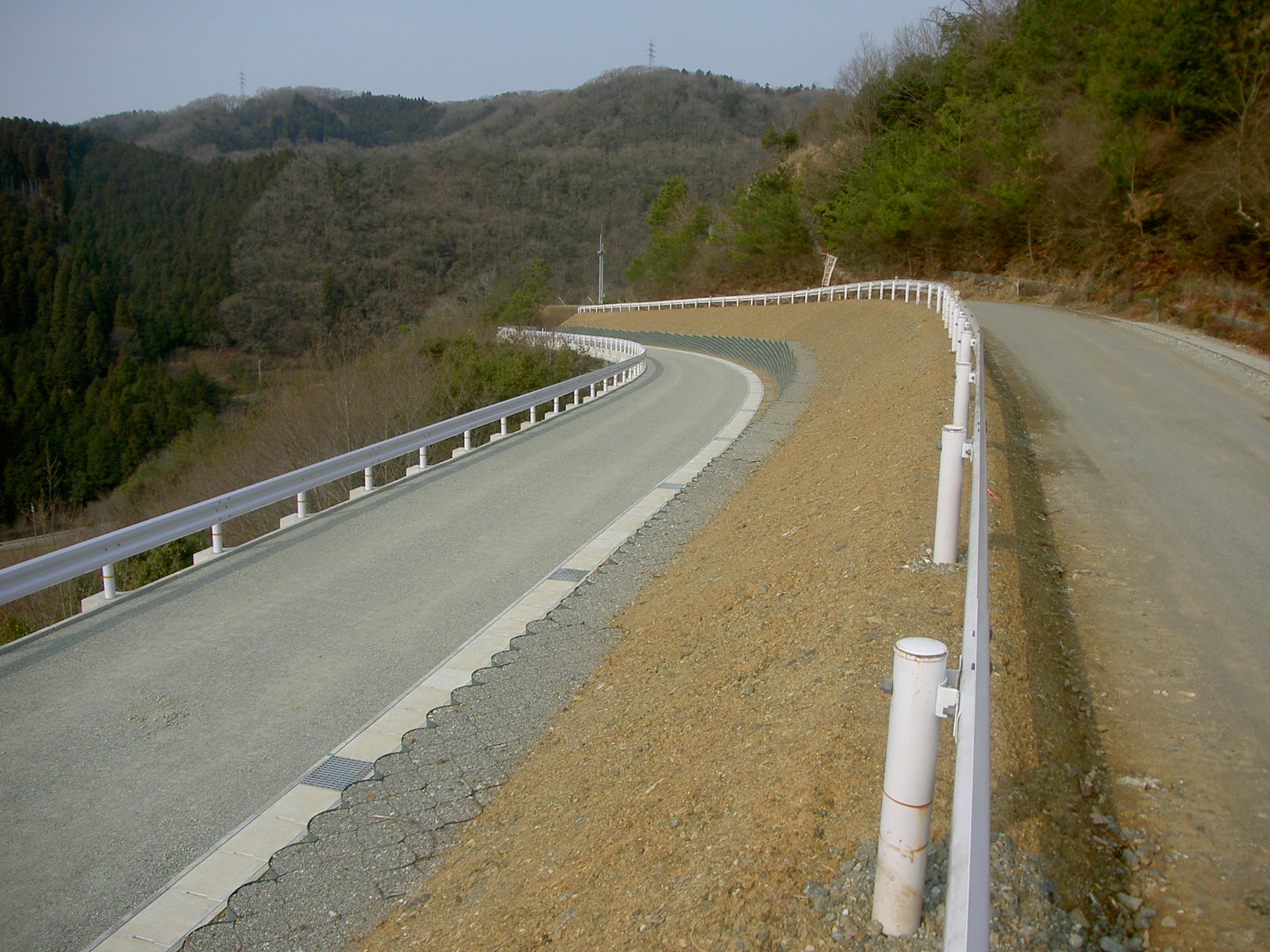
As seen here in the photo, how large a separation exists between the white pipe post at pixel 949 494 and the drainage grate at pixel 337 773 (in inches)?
161

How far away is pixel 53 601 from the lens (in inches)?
771

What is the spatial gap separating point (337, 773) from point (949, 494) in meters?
4.32

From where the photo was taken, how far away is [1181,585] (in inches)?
270

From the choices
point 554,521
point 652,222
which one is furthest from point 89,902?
point 652,222

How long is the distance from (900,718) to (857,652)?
2.73 m

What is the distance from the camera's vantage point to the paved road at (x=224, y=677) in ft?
15.2

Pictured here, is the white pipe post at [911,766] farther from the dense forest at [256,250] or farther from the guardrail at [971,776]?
the dense forest at [256,250]

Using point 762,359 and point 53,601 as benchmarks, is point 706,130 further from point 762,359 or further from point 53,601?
point 53,601

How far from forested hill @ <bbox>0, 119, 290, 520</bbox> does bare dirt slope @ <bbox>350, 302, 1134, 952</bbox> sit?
5644 centimetres

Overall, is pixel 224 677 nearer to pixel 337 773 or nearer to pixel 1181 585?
pixel 337 773

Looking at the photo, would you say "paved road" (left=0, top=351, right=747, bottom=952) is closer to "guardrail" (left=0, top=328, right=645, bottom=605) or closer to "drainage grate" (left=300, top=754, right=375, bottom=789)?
"drainage grate" (left=300, top=754, right=375, bottom=789)

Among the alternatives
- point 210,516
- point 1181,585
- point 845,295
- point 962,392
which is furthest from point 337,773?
point 845,295

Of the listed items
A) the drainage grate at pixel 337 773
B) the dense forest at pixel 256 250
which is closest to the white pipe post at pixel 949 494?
the drainage grate at pixel 337 773

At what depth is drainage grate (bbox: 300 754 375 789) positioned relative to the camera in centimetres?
535
